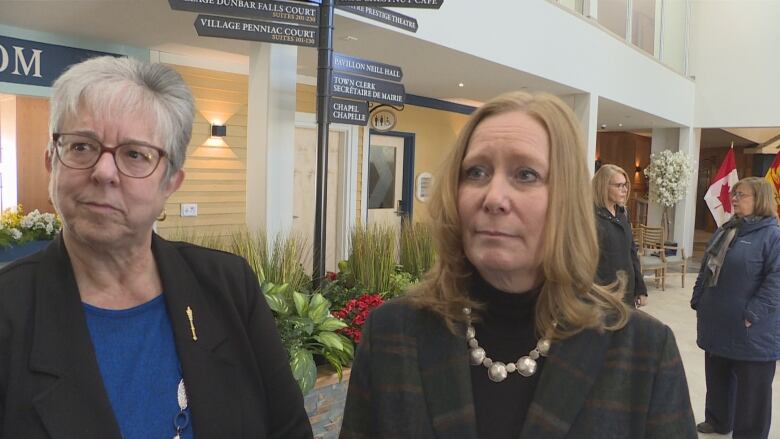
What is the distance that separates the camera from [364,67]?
154 inches

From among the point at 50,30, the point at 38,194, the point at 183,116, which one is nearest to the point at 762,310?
the point at 183,116

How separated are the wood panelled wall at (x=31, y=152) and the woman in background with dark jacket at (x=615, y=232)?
6.88 m

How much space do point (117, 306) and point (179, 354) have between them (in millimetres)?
158

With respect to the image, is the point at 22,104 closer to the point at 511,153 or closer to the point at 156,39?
the point at 156,39

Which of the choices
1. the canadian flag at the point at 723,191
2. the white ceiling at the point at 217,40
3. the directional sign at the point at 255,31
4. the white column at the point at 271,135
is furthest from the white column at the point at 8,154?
the canadian flag at the point at 723,191

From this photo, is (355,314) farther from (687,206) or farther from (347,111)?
(687,206)

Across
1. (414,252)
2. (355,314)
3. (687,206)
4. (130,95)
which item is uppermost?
(130,95)

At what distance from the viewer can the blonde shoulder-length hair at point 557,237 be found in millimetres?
1109

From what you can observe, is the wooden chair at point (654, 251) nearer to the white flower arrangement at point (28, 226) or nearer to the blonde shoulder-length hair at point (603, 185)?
the blonde shoulder-length hair at point (603, 185)

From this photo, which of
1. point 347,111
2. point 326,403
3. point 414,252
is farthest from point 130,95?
point 414,252

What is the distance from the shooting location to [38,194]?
26.3 ft

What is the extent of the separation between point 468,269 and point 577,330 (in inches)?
9.8

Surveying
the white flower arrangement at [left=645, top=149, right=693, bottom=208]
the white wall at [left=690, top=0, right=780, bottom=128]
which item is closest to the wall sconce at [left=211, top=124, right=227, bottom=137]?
the white flower arrangement at [left=645, top=149, right=693, bottom=208]

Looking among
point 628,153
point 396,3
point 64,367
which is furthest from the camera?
point 628,153
